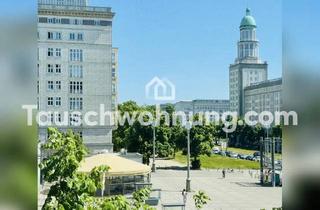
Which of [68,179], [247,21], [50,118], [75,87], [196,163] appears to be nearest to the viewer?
[68,179]

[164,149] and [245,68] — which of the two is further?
[245,68]

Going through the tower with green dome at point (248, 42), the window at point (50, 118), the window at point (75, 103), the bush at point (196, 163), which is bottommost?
the bush at point (196, 163)

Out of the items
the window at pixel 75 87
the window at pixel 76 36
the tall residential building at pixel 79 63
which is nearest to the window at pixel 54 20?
the tall residential building at pixel 79 63

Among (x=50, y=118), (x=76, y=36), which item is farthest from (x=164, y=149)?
(x=76, y=36)

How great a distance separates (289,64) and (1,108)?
2.33 feet

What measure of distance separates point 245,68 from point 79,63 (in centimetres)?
3880

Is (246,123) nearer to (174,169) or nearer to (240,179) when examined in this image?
(174,169)

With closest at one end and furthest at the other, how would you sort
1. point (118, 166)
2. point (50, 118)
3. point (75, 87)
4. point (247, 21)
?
point (118, 166) → point (50, 118) → point (75, 87) → point (247, 21)

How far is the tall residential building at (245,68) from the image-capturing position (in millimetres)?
58812

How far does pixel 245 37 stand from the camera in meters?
59.7

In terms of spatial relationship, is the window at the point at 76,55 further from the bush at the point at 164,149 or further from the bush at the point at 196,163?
the bush at the point at 196,163

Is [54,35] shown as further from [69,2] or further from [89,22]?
[69,2]

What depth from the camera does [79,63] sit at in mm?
24953

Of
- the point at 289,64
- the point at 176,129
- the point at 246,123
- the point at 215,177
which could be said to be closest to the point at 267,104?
the point at 246,123
